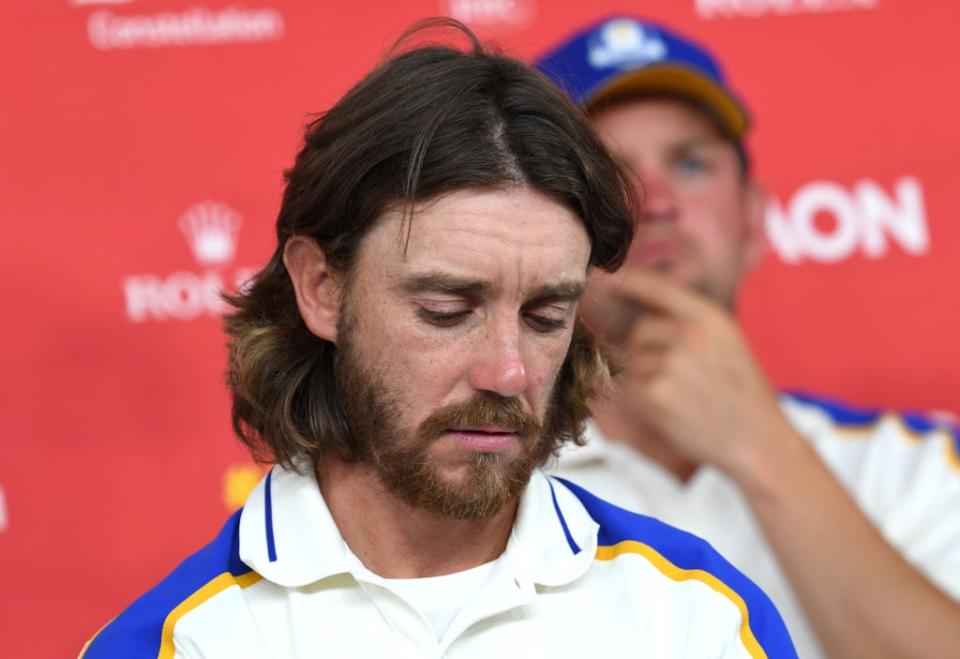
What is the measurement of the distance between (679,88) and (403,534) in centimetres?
99

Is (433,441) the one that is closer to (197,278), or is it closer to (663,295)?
(663,295)

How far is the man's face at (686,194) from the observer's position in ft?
6.31

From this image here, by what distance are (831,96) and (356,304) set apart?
1.27 m

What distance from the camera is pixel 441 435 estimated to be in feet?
3.83

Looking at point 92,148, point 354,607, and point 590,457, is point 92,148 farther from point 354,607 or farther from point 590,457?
point 354,607

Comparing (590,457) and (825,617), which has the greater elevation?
(590,457)

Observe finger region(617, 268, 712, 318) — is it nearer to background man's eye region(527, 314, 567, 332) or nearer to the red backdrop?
the red backdrop

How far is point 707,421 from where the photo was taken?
182cm

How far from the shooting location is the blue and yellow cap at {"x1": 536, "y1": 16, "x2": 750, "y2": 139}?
1.94 m

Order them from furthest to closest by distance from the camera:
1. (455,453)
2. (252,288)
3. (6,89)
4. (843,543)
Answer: (6,89)
(843,543)
(252,288)
(455,453)

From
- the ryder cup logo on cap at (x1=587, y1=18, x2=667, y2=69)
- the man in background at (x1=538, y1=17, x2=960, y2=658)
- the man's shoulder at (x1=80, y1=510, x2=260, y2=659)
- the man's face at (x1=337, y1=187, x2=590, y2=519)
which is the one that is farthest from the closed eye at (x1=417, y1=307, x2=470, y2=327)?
Result: the ryder cup logo on cap at (x1=587, y1=18, x2=667, y2=69)

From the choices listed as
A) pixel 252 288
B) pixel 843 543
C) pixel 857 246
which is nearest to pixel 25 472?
pixel 252 288

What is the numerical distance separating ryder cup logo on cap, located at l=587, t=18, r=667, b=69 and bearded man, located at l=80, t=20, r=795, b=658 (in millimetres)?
680

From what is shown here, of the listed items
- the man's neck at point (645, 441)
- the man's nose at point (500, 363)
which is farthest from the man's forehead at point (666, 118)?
the man's nose at point (500, 363)
